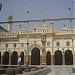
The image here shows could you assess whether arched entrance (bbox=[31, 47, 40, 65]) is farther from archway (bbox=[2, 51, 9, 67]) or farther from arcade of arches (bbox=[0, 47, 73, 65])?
archway (bbox=[2, 51, 9, 67])

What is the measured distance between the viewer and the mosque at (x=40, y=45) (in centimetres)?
4688

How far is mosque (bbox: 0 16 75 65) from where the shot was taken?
4688 cm

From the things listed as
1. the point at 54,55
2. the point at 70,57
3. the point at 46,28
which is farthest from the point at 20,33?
the point at 70,57

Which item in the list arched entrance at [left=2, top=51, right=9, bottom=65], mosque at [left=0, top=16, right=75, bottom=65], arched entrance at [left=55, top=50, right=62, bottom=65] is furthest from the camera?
arched entrance at [left=2, top=51, right=9, bottom=65]

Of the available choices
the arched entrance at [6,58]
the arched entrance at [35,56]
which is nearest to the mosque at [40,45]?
the arched entrance at [35,56]

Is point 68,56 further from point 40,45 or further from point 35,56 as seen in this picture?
point 35,56

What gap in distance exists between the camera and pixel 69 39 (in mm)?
46781

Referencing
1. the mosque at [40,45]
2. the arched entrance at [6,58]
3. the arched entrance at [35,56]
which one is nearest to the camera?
the mosque at [40,45]

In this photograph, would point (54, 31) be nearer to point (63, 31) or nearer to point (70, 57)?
point (63, 31)

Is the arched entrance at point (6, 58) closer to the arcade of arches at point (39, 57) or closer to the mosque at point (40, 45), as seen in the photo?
the arcade of arches at point (39, 57)

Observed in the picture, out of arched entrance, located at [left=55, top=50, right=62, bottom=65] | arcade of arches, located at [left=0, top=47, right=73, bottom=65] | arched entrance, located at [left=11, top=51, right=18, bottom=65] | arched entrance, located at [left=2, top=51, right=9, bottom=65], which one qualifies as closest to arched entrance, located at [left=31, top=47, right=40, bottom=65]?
arcade of arches, located at [left=0, top=47, right=73, bottom=65]

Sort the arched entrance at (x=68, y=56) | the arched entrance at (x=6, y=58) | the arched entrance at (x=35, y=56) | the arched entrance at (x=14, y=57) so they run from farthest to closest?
the arched entrance at (x=6, y=58) < the arched entrance at (x=14, y=57) < the arched entrance at (x=35, y=56) < the arched entrance at (x=68, y=56)

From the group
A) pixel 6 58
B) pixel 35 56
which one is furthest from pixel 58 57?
pixel 6 58

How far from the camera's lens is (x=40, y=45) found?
156 ft
